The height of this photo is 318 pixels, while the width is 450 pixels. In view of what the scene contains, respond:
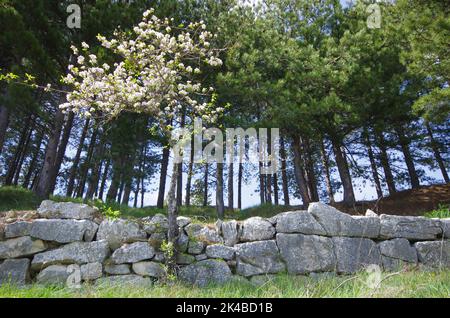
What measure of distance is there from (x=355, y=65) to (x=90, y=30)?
23.9 feet

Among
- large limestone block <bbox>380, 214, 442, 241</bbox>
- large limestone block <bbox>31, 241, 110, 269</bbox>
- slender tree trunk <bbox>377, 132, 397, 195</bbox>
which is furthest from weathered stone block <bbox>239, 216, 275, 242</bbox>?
slender tree trunk <bbox>377, 132, 397, 195</bbox>

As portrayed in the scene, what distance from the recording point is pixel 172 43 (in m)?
5.09

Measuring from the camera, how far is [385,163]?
11.8 metres

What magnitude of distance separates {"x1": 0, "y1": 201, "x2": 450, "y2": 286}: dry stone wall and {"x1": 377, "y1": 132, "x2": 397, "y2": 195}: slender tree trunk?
19.4 feet

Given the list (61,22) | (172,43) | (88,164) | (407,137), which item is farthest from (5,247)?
(407,137)

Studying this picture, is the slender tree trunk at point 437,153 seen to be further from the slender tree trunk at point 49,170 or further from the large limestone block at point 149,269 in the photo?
the slender tree trunk at point 49,170

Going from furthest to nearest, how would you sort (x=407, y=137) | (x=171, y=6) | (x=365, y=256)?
1. (x=407, y=137)
2. (x=171, y=6)
3. (x=365, y=256)

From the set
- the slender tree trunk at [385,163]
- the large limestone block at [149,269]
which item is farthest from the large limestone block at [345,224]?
the slender tree trunk at [385,163]

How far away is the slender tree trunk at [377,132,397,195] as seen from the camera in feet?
35.3

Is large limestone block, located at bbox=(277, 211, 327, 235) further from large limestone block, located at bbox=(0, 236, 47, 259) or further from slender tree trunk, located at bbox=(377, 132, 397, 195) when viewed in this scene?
slender tree trunk, located at bbox=(377, 132, 397, 195)

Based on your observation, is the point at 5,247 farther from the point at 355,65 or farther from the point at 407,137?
the point at 407,137

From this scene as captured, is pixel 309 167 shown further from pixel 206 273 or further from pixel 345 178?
pixel 206 273

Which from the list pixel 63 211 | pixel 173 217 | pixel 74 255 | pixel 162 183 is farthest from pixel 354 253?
pixel 162 183
